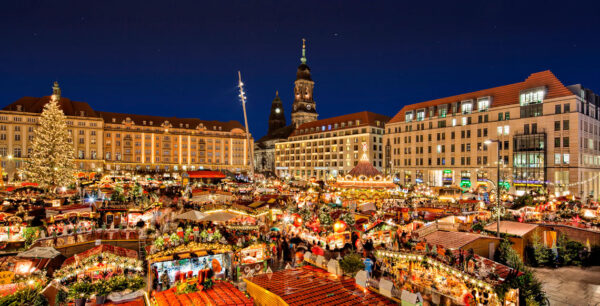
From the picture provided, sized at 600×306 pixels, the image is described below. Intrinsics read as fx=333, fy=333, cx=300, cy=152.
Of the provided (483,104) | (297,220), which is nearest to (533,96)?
(483,104)

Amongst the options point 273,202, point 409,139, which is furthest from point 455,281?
point 409,139

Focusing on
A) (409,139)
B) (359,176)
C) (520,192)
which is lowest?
(520,192)

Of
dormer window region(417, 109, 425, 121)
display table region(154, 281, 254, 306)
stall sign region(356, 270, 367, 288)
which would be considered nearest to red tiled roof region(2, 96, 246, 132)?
dormer window region(417, 109, 425, 121)

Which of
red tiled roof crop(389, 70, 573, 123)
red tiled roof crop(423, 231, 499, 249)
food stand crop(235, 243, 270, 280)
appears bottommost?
food stand crop(235, 243, 270, 280)

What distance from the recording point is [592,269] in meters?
13.9

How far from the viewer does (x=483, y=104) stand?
5172 centimetres

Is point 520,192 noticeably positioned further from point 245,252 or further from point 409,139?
point 245,252

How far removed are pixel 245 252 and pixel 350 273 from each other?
18.2 ft

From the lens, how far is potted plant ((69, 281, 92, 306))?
729 centimetres

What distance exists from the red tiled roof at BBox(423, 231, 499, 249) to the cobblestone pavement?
8.64ft

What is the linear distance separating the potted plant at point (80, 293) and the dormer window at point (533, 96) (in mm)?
53603

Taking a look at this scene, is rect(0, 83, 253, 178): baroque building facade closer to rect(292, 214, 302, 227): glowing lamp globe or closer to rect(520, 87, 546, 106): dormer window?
rect(292, 214, 302, 227): glowing lamp globe

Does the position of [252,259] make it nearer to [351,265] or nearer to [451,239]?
[351,265]

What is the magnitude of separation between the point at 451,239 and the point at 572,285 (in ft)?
15.1
